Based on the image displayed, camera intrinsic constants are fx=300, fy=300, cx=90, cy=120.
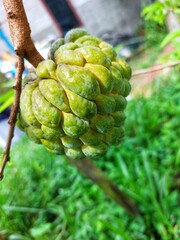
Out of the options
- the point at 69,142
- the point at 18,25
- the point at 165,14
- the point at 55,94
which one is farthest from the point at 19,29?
the point at 165,14

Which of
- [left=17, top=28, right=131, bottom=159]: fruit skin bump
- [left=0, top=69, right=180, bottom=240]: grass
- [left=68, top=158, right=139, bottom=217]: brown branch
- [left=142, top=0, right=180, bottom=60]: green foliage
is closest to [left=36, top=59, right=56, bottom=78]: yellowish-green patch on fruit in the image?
[left=17, top=28, right=131, bottom=159]: fruit skin bump

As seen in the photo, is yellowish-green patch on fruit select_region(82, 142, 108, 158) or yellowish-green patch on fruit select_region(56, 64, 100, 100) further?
yellowish-green patch on fruit select_region(82, 142, 108, 158)

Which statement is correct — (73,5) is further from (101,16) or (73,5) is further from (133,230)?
(133,230)

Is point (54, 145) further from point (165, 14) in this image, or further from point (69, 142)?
point (165, 14)

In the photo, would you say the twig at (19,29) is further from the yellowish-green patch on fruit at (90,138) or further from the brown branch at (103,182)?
the brown branch at (103,182)

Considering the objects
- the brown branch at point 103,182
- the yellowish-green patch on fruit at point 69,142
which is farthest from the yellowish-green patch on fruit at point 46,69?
the brown branch at point 103,182

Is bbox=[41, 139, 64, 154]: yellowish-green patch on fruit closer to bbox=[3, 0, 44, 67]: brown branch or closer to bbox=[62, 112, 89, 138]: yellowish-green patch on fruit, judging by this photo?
bbox=[62, 112, 89, 138]: yellowish-green patch on fruit
